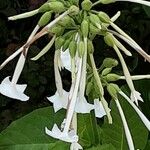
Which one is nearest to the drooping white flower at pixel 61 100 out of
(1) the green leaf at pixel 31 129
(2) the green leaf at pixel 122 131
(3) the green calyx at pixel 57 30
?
(3) the green calyx at pixel 57 30

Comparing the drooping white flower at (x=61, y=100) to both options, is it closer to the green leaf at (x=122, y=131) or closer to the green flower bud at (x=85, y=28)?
the green flower bud at (x=85, y=28)

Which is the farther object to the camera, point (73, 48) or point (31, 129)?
point (31, 129)

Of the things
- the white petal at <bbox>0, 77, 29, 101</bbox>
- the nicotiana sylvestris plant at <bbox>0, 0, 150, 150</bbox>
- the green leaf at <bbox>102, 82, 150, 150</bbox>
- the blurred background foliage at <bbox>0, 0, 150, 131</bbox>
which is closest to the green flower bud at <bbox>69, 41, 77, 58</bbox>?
the nicotiana sylvestris plant at <bbox>0, 0, 150, 150</bbox>

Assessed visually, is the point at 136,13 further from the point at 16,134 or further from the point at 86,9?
the point at 86,9

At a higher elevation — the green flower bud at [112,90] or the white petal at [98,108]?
the green flower bud at [112,90]

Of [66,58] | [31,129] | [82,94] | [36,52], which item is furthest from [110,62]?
[36,52]

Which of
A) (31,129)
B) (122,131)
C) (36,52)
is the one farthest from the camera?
(36,52)

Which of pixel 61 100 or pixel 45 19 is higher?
pixel 45 19

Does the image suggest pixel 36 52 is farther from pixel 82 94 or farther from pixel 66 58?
pixel 82 94

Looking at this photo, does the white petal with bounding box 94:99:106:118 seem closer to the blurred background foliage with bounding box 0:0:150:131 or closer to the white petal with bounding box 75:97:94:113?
the white petal with bounding box 75:97:94:113
